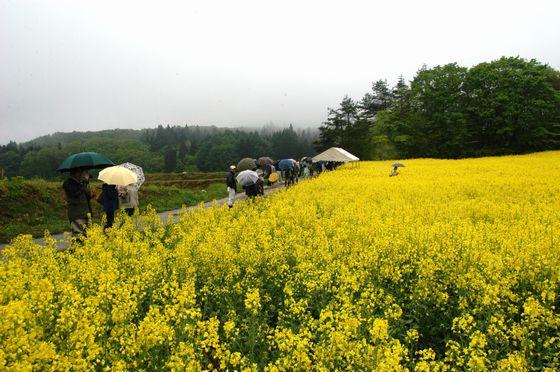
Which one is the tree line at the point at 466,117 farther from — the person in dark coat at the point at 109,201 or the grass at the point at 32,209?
A: the person in dark coat at the point at 109,201

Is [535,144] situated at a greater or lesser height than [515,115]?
lesser

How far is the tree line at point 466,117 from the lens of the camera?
5456 cm

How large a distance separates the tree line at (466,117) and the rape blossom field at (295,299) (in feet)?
172

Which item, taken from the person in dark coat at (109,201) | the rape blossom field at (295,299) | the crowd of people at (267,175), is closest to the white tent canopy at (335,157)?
the crowd of people at (267,175)

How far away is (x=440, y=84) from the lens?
210ft

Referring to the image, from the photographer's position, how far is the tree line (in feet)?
179

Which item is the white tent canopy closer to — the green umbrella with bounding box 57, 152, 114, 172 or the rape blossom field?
the rape blossom field

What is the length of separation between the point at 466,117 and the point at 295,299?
208 ft

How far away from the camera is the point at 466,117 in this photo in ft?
198

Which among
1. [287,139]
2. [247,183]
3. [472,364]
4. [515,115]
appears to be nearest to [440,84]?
[515,115]

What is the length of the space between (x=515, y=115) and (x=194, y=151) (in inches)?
4553

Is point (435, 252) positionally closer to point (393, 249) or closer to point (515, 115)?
point (393, 249)

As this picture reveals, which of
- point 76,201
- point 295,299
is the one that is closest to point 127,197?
point 76,201

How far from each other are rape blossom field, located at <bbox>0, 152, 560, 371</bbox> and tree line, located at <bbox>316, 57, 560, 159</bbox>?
52.3 metres
